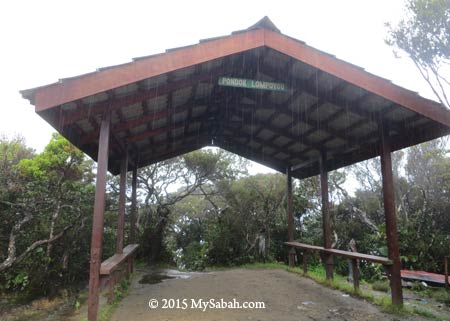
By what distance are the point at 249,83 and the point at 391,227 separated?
11.1 ft

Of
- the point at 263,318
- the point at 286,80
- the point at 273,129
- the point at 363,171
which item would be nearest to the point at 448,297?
the point at 263,318

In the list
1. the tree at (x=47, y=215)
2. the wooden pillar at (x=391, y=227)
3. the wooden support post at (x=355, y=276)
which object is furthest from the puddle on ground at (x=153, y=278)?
the wooden pillar at (x=391, y=227)

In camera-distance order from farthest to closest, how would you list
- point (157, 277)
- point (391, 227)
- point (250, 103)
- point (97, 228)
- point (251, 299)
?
point (157, 277), point (250, 103), point (251, 299), point (391, 227), point (97, 228)

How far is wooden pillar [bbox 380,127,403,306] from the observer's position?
5.18 meters

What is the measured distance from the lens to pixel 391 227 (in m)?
5.38

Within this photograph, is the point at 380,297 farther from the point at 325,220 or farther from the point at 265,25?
the point at 265,25

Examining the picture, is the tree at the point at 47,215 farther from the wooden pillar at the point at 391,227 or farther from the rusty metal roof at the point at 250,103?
the wooden pillar at the point at 391,227

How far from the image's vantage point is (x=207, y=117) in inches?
316

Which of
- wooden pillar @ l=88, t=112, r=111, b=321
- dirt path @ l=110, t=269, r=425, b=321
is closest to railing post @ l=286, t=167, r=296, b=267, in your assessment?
dirt path @ l=110, t=269, r=425, b=321

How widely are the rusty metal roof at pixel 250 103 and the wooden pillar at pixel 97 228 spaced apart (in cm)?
42

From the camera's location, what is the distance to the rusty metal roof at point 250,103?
4.00 metres

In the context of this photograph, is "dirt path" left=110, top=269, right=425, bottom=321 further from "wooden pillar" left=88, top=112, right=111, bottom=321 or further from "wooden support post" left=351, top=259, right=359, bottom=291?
"wooden pillar" left=88, top=112, right=111, bottom=321

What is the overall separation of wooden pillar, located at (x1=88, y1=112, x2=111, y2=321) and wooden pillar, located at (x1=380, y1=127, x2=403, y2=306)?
4539 millimetres

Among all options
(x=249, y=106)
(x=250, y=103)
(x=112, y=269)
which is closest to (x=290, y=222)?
(x=249, y=106)
